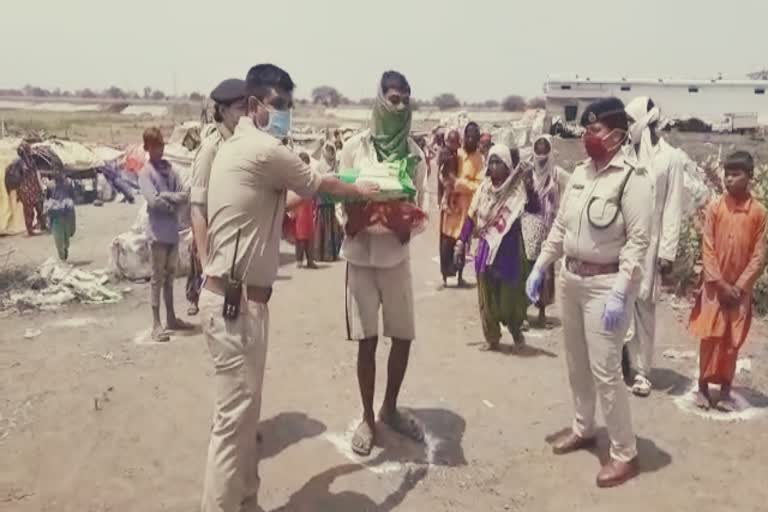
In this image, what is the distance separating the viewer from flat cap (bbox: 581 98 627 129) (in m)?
4.00

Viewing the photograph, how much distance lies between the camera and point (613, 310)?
3.82m

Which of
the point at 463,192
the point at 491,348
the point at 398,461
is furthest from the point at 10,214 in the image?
the point at 398,461

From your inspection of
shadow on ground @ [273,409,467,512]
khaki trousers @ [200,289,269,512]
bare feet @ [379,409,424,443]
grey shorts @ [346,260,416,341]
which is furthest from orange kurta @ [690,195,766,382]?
khaki trousers @ [200,289,269,512]

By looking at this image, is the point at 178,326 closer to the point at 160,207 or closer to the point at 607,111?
the point at 160,207

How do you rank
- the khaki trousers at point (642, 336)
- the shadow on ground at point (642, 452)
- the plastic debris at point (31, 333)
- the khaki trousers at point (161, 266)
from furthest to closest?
the plastic debris at point (31, 333) < the khaki trousers at point (161, 266) < the khaki trousers at point (642, 336) < the shadow on ground at point (642, 452)

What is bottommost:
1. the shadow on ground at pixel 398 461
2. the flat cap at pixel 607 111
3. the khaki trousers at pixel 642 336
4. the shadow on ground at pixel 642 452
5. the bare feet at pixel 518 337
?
the shadow on ground at pixel 398 461

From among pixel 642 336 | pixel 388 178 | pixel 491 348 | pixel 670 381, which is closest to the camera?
pixel 388 178

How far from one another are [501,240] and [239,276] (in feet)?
10.6

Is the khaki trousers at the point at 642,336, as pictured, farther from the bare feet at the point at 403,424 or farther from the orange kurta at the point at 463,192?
the orange kurta at the point at 463,192

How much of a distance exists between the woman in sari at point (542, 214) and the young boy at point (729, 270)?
1281 mm

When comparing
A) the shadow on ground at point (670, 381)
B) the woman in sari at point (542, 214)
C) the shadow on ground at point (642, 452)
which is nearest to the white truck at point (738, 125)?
the woman in sari at point (542, 214)

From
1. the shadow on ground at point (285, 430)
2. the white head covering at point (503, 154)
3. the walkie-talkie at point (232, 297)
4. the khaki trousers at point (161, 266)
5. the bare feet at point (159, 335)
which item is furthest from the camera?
the bare feet at point (159, 335)

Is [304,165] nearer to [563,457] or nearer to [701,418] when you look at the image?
[563,457]

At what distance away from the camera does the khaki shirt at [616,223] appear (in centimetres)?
384
